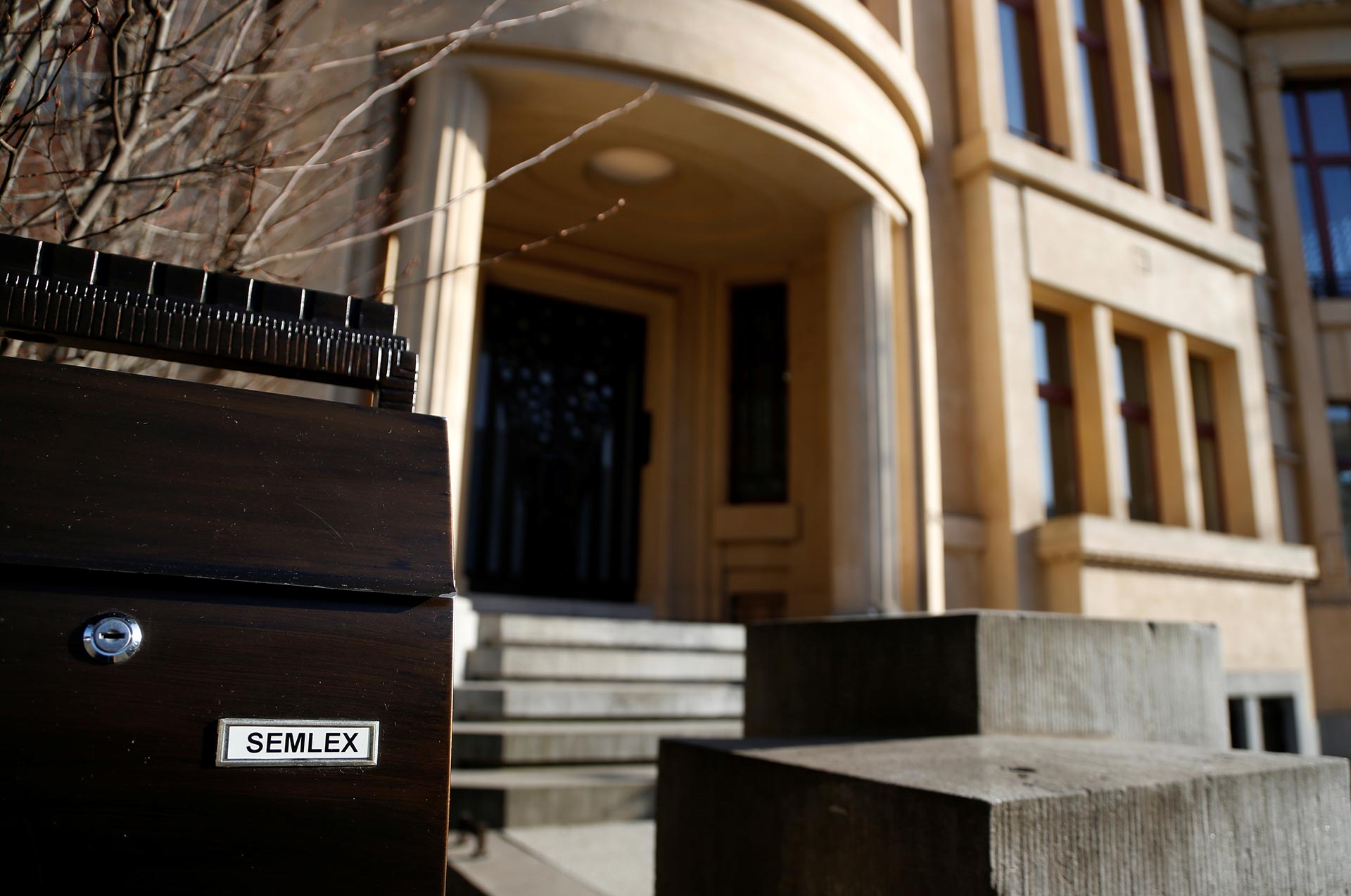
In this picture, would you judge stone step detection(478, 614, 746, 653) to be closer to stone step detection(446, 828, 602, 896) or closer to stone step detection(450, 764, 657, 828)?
stone step detection(450, 764, 657, 828)

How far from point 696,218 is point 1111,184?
474 cm

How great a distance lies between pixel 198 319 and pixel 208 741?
0.45 m

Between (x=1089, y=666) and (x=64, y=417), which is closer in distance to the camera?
(x=64, y=417)

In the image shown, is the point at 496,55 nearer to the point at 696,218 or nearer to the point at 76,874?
the point at 696,218

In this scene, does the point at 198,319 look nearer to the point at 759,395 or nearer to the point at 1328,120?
the point at 759,395

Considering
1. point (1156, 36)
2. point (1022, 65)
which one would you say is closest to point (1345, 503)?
point (1156, 36)

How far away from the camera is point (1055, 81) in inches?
400

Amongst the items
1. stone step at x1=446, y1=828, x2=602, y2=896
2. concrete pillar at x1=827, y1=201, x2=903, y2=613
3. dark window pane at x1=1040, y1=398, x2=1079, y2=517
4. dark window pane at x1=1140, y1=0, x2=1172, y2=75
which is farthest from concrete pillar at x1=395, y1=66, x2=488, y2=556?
dark window pane at x1=1140, y1=0, x2=1172, y2=75

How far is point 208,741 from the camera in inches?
30.8

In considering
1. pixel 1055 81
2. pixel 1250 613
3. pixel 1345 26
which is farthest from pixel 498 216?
pixel 1345 26

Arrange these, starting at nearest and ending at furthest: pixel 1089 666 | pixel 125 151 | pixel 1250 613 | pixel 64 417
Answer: pixel 64 417, pixel 125 151, pixel 1089 666, pixel 1250 613

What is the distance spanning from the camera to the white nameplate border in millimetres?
783

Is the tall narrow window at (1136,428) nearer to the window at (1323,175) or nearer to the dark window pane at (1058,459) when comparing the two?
the dark window pane at (1058,459)

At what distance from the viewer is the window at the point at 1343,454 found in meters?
12.0
